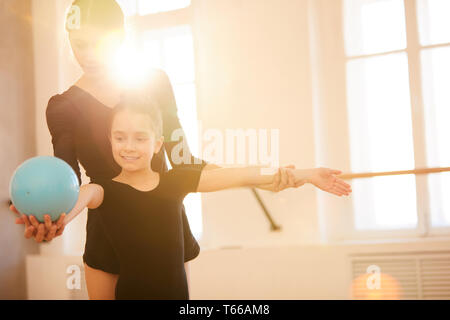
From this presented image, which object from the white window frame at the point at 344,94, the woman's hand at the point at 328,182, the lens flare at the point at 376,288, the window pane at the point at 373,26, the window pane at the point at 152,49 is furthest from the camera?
the window pane at the point at 152,49

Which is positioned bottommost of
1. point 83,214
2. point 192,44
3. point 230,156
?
point 83,214

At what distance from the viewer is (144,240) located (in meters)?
1.35

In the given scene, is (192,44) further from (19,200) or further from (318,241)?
(19,200)

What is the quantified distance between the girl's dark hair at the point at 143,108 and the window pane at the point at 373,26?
5.94 ft

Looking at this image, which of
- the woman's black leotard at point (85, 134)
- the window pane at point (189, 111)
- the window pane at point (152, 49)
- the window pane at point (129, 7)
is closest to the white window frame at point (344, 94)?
the window pane at point (189, 111)

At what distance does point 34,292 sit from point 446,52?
2.87 m

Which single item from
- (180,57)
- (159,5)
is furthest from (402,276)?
(159,5)

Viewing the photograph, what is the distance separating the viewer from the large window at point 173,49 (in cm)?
308

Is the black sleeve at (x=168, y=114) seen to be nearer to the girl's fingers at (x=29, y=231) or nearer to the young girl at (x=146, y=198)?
the young girl at (x=146, y=198)

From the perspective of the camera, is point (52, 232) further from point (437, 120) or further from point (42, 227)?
point (437, 120)

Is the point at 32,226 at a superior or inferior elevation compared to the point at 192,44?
inferior

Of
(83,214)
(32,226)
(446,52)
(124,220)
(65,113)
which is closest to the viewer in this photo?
(32,226)

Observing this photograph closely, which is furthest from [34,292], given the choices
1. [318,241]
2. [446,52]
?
[446,52]

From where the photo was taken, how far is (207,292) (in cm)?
291
